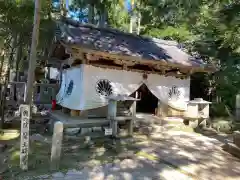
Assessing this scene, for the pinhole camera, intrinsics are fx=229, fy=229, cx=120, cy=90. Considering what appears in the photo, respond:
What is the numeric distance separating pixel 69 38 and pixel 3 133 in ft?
12.8

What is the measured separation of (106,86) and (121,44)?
6.67 ft

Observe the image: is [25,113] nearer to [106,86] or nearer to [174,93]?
[106,86]

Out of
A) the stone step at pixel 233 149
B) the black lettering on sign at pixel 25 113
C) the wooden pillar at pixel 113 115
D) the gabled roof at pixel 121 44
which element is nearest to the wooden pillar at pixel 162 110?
the gabled roof at pixel 121 44

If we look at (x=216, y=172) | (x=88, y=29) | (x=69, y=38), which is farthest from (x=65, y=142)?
(x=88, y=29)

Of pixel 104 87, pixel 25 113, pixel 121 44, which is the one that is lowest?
pixel 25 113

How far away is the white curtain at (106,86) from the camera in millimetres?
8180

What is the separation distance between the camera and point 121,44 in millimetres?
9469

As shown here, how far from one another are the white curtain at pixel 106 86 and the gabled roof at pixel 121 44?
2.73 feet

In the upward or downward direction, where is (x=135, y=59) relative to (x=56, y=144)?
upward

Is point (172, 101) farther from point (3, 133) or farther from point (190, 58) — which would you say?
point (3, 133)

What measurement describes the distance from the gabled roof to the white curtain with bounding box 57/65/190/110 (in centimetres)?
83

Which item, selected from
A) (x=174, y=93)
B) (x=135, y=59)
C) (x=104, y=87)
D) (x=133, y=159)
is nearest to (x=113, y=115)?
(x=104, y=87)

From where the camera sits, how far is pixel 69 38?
7574mm

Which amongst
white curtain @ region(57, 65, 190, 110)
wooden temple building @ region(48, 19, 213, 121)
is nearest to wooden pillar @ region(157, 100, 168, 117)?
wooden temple building @ region(48, 19, 213, 121)
